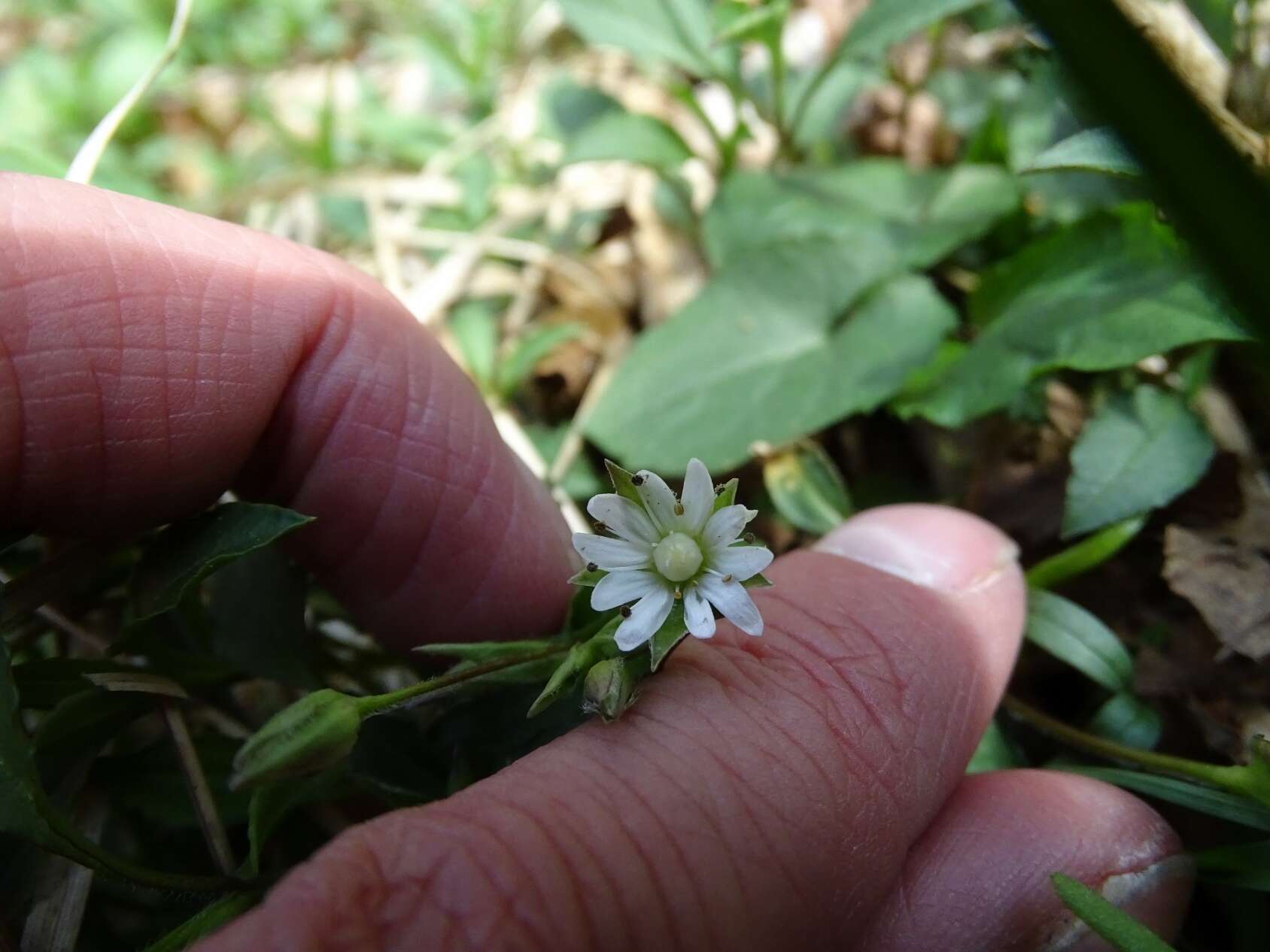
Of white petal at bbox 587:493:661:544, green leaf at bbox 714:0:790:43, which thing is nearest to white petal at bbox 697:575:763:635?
white petal at bbox 587:493:661:544

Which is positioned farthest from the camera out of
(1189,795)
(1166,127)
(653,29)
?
(653,29)

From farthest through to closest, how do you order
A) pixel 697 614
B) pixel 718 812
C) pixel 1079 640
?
pixel 1079 640, pixel 697 614, pixel 718 812

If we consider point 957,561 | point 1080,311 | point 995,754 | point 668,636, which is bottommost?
point 995,754

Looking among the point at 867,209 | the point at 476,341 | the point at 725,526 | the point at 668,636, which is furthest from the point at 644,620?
the point at 867,209

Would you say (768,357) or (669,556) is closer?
(669,556)

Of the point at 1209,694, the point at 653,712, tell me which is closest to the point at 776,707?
the point at 653,712

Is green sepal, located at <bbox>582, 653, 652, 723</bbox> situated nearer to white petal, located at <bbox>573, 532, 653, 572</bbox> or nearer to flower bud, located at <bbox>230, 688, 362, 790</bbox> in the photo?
white petal, located at <bbox>573, 532, 653, 572</bbox>

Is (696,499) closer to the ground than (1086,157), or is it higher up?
closer to the ground

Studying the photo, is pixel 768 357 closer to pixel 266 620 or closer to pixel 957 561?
pixel 957 561
